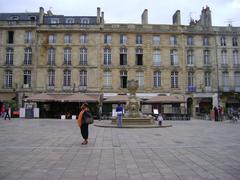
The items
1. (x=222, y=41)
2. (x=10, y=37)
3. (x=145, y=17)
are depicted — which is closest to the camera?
(x=10, y=37)

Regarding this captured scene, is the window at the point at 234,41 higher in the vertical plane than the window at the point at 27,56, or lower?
higher

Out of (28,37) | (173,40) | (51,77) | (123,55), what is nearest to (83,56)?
(51,77)

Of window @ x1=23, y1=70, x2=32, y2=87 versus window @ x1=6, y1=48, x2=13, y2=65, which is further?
window @ x1=6, y1=48, x2=13, y2=65

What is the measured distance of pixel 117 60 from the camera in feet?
116

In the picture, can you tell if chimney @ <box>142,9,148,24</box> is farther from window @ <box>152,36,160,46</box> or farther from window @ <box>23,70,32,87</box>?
window @ <box>23,70,32,87</box>

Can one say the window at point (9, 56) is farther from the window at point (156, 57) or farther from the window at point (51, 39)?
the window at point (156, 57)

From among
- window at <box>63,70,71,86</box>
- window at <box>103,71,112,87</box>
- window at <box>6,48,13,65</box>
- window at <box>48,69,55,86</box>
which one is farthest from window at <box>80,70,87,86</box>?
window at <box>6,48,13,65</box>

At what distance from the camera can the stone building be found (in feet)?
115

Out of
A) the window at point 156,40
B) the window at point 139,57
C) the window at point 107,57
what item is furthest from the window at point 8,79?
the window at point 156,40

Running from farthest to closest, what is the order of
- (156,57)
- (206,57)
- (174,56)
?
(206,57) < (174,56) < (156,57)

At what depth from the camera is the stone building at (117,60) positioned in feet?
115

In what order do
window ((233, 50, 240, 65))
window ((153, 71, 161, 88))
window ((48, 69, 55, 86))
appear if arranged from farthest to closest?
1. window ((233, 50, 240, 65))
2. window ((153, 71, 161, 88))
3. window ((48, 69, 55, 86))

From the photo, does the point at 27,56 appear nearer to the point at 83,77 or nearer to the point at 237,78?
the point at 83,77

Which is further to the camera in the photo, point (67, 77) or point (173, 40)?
point (173, 40)
